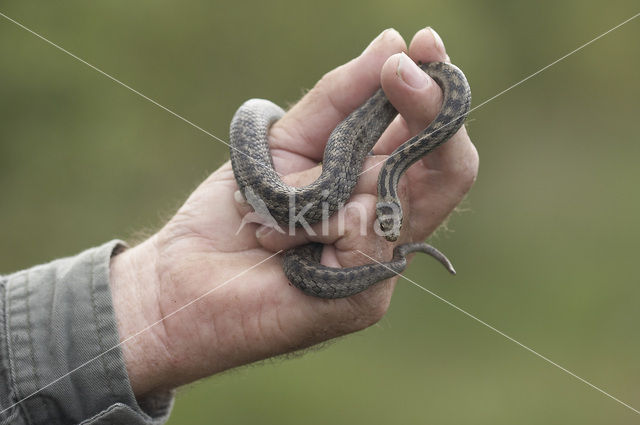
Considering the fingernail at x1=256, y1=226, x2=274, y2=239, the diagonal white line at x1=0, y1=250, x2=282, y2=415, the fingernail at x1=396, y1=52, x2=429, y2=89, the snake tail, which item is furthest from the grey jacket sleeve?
the fingernail at x1=396, y1=52, x2=429, y2=89

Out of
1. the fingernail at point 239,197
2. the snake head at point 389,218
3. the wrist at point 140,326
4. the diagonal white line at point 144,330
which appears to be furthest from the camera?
the fingernail at point 239,197

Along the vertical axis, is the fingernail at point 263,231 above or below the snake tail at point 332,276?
above

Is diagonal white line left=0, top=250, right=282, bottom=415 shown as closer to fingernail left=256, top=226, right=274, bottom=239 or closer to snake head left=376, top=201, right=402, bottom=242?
fingernail left=256, top=226, right=274, bottom=239

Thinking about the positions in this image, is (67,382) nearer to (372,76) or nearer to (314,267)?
(314,267)

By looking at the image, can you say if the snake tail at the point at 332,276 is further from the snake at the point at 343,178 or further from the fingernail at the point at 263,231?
the fingernail at the point at 263,231

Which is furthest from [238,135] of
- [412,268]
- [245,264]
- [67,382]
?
[412,268]

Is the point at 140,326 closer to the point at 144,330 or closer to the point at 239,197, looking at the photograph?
the point at 144,330

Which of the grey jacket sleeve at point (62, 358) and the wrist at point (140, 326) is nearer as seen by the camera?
the grey jacket sleeve at point (62, 358)

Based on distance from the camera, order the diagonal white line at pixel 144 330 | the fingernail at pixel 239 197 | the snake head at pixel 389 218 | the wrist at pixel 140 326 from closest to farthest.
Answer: the diagonal white line at pixel 144 330, the snake head at pixel 389 218, the wrist at pixel 140 326, the fingernail at pixel 239 197

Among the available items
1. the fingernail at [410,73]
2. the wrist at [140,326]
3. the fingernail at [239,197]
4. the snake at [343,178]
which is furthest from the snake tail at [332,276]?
the fingernail at [410,73]

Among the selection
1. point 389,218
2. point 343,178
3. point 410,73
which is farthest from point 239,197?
point 410,73
